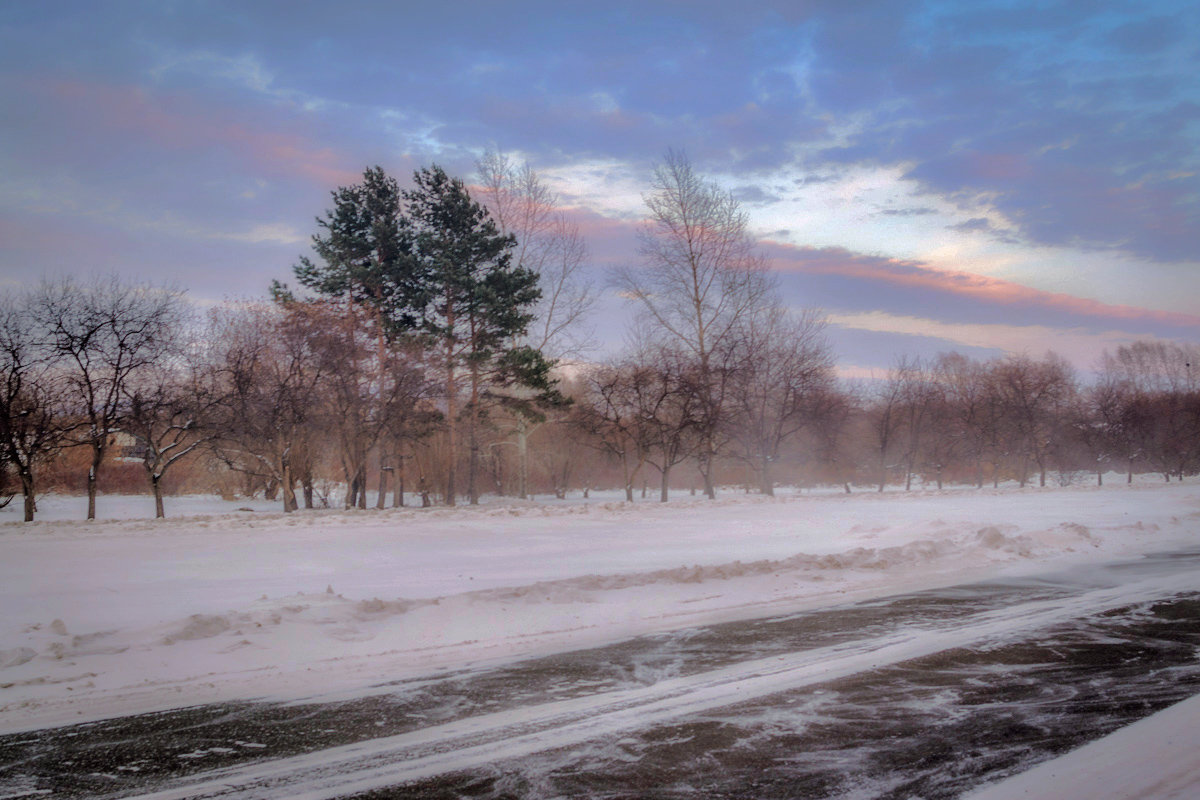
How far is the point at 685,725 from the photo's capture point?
4531mm

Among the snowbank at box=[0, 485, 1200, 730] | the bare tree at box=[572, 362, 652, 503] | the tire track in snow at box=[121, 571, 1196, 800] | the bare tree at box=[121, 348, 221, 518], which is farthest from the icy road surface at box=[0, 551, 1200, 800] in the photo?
the bare tree at box=[572, 362, 652, 503]

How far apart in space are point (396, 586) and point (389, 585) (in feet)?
0.50

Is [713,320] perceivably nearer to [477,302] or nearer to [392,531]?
[477,302]

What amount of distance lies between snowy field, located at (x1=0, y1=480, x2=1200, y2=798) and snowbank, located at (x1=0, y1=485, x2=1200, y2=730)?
32mm

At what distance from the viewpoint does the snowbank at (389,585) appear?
232 inches

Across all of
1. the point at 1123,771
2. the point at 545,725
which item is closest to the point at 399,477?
the point at 545,725

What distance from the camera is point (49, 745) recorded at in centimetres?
432

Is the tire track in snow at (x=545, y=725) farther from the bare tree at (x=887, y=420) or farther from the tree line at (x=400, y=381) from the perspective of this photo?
the bare tree at (x=887, y=420)

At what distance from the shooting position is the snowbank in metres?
5.89

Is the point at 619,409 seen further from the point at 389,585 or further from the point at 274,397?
the point at 389,585

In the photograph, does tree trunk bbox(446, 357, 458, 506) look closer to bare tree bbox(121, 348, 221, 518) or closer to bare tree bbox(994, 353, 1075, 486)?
bare tree bbox(121, 348, 221, 518)

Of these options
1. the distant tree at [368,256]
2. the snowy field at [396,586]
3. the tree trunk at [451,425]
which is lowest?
the snowy field at [396,586]

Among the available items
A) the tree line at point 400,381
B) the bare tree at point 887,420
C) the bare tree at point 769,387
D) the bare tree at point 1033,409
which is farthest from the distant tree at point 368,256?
the bare tree at point 1033,409

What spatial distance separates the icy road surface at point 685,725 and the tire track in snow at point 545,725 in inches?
0.7
